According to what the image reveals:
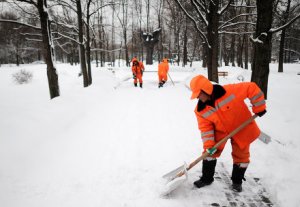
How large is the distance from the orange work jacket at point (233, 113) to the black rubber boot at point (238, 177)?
401 millimetres

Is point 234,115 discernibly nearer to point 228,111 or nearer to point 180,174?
point 228,111

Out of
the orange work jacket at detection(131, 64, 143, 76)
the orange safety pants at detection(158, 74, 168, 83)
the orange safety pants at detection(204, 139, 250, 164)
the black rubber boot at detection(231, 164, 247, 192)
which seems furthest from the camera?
the orange safety pants at detection(158, 74, 168, 83)

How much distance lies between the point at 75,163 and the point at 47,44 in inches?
223

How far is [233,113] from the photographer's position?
108 inches

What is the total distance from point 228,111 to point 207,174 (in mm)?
1053

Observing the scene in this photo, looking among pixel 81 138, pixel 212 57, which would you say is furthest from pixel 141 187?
pixel 212 57

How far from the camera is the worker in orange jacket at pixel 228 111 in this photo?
8.78ft

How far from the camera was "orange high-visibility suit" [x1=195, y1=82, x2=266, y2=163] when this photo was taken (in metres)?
2.70

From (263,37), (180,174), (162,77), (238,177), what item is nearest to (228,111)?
(238,177)

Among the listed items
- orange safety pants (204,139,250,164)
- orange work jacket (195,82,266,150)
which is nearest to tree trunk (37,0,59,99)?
orange work jacket (195,82,266,150)

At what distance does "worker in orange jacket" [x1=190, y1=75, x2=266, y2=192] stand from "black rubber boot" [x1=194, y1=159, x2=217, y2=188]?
0.23m

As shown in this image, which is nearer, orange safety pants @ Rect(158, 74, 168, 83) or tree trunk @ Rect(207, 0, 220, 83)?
tree trunk @ Rect(207, 0, 220, 83)

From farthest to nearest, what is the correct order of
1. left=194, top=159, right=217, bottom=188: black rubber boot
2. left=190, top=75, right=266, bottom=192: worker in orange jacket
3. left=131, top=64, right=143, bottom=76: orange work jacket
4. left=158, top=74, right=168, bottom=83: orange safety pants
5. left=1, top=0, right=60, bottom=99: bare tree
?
left=158, top=74, right=168, bottom=83: orange safety pants < left=131, top=64, right=143, bottom=76: orange work jacket < left=1, top=0, right=60, bottom=99: bare tree < left=194, top=159, right=217, bottom=188: black rubber boot < left=190, top=75, right=266, bottom=192: worker in orange jacket

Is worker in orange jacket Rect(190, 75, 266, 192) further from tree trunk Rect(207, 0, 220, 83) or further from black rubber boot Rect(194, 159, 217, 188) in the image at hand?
tree trunk Rect(207, 0, 220, 83)
